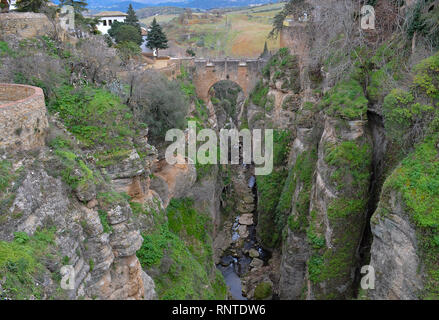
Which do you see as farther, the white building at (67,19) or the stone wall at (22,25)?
the white building at (67,19)

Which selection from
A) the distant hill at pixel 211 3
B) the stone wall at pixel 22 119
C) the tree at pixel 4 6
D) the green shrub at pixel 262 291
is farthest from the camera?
the distant hill at pixel 211 3

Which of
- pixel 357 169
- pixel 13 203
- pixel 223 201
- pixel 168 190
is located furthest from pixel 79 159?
pixel 223 201

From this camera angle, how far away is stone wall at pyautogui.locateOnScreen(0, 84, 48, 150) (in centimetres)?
1008

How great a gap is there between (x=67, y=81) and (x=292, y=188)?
14.4 metres

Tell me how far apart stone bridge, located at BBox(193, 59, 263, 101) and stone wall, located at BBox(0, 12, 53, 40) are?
18.6 meters

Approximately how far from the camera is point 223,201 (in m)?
31.2

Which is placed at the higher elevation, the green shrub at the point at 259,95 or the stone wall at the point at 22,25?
the stone wall at the point at 22,25

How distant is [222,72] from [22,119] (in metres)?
28.3

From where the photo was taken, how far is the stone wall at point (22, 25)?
18.0 m

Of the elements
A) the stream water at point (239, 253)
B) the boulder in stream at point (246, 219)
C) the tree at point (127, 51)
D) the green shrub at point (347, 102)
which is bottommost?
the stream water at point (239, 253)

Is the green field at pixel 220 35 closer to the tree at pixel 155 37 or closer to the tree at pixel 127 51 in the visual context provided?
the tree at pixel 155 37

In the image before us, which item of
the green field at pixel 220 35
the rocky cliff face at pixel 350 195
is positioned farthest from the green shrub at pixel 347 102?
the green field at pixel 220 35

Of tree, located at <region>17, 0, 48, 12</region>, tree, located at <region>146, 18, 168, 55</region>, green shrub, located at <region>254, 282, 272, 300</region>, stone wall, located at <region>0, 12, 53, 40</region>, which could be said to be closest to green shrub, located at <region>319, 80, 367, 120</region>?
green shrub, located at <region>254, 282, 272, 300</region>

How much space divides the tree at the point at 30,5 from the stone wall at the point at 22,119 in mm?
12419
